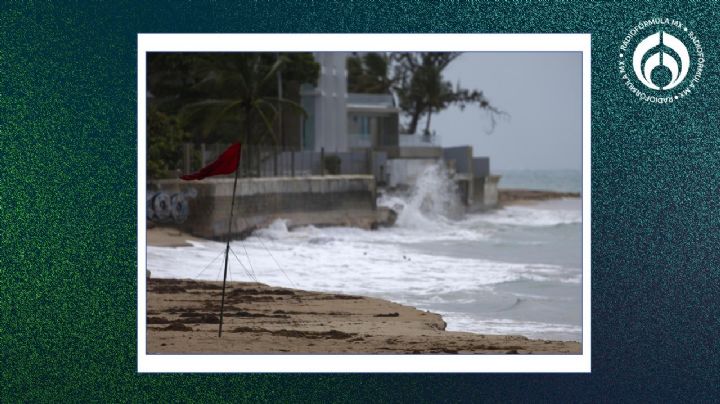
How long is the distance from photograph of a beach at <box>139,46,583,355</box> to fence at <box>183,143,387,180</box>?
0.02 m

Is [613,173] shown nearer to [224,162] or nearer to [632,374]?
[632,374]

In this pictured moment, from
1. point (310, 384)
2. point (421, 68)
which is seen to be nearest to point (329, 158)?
point (421, 68)

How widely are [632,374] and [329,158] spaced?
302 cm

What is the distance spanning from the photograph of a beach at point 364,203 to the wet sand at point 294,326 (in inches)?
0.6

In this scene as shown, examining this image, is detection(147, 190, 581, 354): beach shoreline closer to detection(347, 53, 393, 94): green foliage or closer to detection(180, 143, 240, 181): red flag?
detection(180, 143, 240, 181): red flag

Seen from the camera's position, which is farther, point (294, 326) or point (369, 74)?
point (369, 74)

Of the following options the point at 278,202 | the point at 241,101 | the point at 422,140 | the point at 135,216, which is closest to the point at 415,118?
the point at 422,140

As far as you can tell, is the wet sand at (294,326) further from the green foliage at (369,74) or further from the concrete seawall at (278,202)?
the green foliage at (369,74)

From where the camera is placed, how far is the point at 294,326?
24.5 feet

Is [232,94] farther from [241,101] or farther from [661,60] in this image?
[661,60]

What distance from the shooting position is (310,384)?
6.78 metres

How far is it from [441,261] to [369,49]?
2.25 m

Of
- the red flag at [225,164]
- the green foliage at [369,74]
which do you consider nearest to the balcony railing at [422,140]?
the green foliage at [369,74]

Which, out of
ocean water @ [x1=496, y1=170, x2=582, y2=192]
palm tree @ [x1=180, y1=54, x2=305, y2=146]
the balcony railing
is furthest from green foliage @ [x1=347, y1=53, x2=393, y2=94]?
ocean water @ [x1=496, y1=170, x2=582, y2=192]
